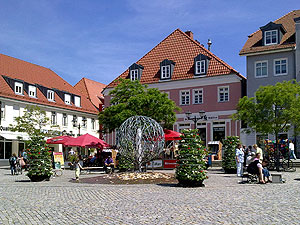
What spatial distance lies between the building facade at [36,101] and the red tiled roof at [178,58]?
25.2ft

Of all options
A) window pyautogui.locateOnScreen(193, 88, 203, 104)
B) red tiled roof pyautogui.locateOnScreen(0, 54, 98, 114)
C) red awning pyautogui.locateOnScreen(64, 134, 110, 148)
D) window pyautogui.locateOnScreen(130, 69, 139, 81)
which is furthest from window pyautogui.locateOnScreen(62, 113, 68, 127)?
red awning pyautogui.locateOnScreen(64, 134, 110, 148)

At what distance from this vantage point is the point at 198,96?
1581 inches

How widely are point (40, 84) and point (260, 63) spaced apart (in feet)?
83.4

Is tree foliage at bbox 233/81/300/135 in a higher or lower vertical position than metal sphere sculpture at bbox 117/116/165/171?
higher

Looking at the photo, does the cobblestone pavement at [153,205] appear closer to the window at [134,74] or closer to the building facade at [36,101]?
the building facade at [36,101]

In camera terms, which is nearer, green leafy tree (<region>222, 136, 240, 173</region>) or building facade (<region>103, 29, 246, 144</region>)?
green leafy tree (<region>222, 136, 240, 173</region>)

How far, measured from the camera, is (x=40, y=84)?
4822 centimetres

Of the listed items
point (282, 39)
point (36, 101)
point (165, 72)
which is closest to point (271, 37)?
point (282, 39)

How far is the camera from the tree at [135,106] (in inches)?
1151

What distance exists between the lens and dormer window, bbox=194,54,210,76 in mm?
39719

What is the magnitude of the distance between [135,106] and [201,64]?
12.9 m

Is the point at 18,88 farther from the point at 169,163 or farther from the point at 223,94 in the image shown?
the point at 169,163

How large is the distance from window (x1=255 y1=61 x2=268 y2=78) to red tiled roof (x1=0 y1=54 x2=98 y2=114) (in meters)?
23.0

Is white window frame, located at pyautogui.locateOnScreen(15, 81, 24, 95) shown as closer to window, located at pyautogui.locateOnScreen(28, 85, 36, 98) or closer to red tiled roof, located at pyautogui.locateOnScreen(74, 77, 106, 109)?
window, located at pyautogui.locateOnScreen(28, 85, 36, 98)
